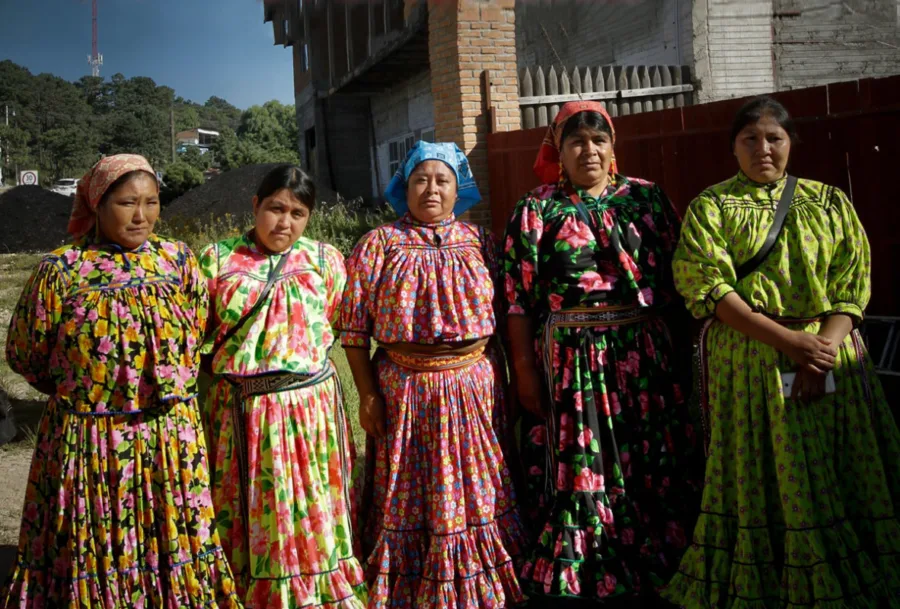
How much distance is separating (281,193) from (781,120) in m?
1.84

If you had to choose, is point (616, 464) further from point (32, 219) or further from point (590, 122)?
point (32, 219)

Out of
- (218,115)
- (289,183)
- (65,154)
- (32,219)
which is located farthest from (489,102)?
(218,115)

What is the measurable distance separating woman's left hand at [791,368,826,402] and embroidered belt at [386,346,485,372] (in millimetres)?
1177

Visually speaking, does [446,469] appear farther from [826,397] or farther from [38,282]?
[38,282]

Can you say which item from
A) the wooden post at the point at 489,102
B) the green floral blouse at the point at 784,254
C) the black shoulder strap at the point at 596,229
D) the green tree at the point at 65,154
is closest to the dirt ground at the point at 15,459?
the black shoulder strap at the point at 596,229

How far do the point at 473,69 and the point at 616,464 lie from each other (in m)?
6.05

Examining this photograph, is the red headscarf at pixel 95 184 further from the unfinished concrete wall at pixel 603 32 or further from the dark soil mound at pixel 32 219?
the dark soil mound at pixel 32 219

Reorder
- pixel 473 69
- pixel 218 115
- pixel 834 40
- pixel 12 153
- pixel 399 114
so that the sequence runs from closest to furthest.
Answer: pixel 473 69 < pixel 834 40 < pixel 399 114 < pixel 12 153 < pixel 218 115

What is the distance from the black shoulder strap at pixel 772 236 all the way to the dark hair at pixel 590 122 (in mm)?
697

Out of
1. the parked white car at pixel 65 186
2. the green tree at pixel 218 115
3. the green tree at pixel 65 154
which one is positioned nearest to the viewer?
the parked white car at pixel 65 186

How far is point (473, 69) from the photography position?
8.34 m

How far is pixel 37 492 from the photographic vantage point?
2.80 meters

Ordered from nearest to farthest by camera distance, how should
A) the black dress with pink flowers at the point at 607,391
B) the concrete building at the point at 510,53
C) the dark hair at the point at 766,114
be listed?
the dark hair at the point at 766,114, the black dress with pink flowers at the point at 607,391, the concrete building at the point at 510,53

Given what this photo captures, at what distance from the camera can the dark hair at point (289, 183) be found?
3.07 m
